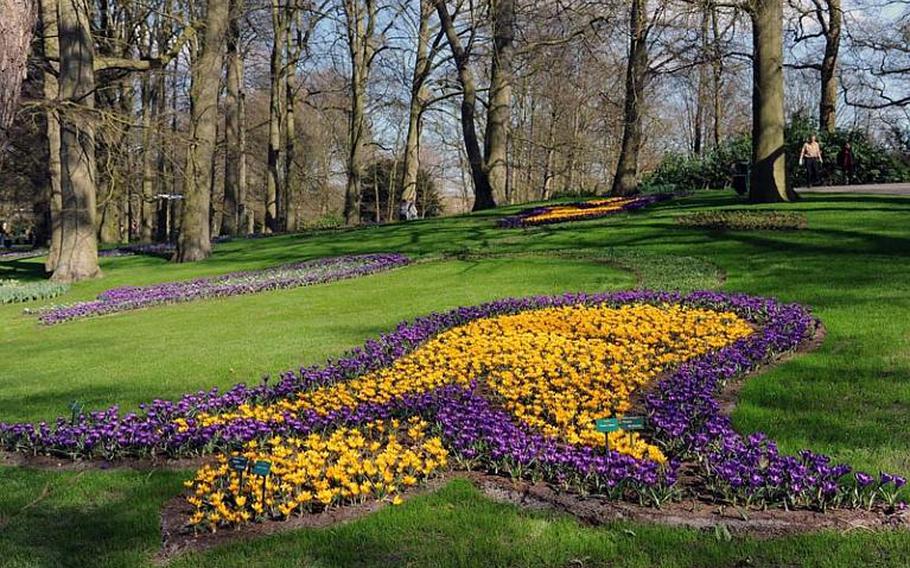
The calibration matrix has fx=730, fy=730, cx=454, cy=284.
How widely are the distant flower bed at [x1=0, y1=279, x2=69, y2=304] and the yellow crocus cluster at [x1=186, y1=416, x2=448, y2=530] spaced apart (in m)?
12.6

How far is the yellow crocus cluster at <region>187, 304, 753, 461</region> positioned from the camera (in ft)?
18.9

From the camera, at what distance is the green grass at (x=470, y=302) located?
12.3ft

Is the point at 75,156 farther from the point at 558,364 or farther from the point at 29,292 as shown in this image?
the point at 558,364

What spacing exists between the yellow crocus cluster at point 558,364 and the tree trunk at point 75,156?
41.0 ft

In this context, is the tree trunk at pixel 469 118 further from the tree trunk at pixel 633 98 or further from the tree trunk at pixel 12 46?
the tree trunk at pixel 12 46

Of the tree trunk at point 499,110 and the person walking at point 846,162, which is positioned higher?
the tree trunk at point 499,110

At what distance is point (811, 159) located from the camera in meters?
21.7

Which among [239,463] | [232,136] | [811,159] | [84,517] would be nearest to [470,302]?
[239,463]

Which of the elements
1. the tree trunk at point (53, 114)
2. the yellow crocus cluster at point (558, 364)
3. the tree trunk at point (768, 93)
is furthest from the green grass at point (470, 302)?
the tree trunk at point (768, 93)

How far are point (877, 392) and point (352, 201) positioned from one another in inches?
1065

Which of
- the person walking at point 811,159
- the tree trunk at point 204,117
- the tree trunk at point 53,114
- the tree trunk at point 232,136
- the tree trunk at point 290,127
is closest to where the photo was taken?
the tree trunk at point 53,114

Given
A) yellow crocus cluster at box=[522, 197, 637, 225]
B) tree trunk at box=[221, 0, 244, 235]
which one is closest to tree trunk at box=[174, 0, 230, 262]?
yellow crocus cluster at box=[522, 197, 637, 225]

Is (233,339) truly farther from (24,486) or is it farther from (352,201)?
(352,201)

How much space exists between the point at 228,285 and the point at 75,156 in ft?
19.1
